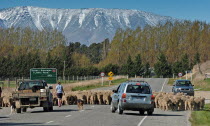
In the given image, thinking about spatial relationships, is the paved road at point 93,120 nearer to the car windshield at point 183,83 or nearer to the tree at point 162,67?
the car windshield at point 183,83

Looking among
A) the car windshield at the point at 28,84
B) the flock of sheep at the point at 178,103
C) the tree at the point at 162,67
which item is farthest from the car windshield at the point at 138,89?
the tree at the point at 162,67

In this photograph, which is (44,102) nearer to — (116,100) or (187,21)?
(116,100)

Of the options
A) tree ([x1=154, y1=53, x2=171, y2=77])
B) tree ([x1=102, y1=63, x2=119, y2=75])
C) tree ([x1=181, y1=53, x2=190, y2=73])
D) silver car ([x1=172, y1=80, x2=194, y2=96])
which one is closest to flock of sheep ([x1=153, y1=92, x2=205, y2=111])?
silver car ([x1=172, y1=80, x2=194, y2=96])

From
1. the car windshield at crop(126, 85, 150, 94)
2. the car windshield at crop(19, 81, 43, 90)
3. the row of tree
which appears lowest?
the car windshield at crop(126, 85, 150, 94)

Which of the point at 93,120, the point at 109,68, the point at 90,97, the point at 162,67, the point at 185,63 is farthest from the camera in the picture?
the point at 109,68

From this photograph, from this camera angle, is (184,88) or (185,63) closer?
(184,88)

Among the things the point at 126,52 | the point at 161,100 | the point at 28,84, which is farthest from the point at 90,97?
the point at 126,52

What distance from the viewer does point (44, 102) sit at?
96.9 ft

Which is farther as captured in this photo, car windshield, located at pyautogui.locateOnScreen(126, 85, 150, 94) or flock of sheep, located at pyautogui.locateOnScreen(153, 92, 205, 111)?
flock of sheep, located at pyautogui.locateOnScreen(153, 92, 205, 111)

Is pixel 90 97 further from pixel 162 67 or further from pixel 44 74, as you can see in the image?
pixel 162 67

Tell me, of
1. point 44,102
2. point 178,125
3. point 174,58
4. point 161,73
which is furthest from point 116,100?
→ point 174,58

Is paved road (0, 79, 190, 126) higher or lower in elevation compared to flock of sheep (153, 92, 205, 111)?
lower

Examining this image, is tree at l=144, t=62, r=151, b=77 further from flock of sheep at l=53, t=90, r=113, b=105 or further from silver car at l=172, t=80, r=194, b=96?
flock of sheep at l=53, t=90, r=113, b=105

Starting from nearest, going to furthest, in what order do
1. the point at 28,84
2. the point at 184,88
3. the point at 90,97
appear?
the point at 28,84 → the point at 90,97 → the point at 184,88
